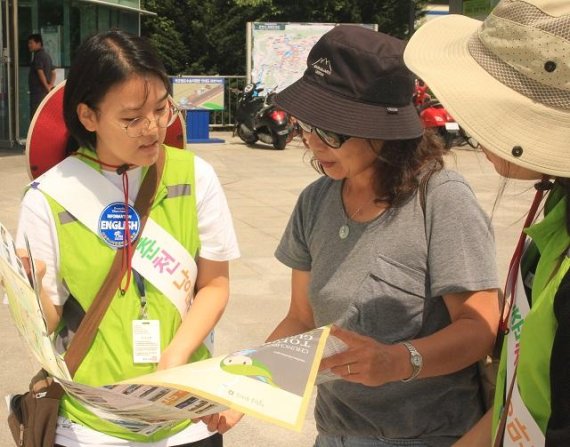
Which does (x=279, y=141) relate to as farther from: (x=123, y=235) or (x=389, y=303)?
(x=389, y=303)

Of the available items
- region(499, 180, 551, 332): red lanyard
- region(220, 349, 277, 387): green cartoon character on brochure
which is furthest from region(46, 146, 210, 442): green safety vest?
region(499, 180, 551, 332): red lanyard

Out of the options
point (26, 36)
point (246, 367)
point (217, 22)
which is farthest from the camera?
point (217, 22)

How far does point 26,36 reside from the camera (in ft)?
47.0

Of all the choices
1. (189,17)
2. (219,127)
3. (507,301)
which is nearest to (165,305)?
(507,301)

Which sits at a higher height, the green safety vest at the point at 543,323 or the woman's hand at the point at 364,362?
the green safety vest at the point at 543,323

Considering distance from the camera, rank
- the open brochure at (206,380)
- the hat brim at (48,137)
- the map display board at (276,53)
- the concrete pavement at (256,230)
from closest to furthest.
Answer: the open brochure at (206,380)
the hat brim at (48,137)
the concrete pavement at (256,230)
the map display board at (276,53)

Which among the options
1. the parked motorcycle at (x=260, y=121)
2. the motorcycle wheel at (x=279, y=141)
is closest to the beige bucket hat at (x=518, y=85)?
the parked motorcycle at (x=260, y=121)

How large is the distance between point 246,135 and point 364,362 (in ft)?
46.9

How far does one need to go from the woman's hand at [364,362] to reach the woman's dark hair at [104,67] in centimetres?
88

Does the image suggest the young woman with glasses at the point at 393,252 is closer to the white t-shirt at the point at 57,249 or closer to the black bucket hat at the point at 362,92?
the black bucket hat at the point at 362,92

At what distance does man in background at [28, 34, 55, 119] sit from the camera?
13.6 m

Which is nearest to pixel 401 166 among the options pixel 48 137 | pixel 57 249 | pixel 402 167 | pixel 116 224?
pixel 402 167

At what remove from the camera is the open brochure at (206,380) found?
4.61 ft

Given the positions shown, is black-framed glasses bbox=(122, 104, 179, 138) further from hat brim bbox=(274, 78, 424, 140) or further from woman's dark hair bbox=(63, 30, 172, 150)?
hat brim bbox=(274, 78, 424, 140)
